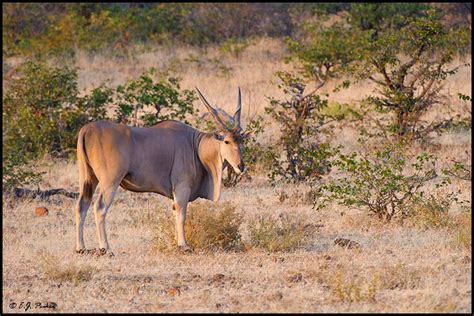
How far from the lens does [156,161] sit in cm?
910

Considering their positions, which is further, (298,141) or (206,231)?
(298,141)

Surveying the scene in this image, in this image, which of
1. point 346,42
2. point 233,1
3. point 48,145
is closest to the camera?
point 48,145

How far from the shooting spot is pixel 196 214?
923cm

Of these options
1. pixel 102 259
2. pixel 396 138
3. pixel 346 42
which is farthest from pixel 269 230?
pixel 346 42

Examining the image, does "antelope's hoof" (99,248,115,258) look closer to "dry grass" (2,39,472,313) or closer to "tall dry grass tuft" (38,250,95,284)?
"dry grass" (2,39,472,313)

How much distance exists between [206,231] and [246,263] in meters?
0.77

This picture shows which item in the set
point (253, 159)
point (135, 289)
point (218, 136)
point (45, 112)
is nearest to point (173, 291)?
point (135, 289)

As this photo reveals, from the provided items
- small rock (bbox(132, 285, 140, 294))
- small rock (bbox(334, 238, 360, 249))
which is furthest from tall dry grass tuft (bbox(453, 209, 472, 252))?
small rock (bbox(132, 285, 140, 294))

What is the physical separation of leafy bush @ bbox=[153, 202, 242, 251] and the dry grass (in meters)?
0.01

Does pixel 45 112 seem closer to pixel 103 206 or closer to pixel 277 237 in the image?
pixel 103 206

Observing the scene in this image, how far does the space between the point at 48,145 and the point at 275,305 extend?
8500 mm

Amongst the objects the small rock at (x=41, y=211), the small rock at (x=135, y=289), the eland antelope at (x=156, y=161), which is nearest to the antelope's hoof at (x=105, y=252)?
the eland antelope at (x=156, y=161)

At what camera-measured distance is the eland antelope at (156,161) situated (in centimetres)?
889

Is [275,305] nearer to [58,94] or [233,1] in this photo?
[58,94]
